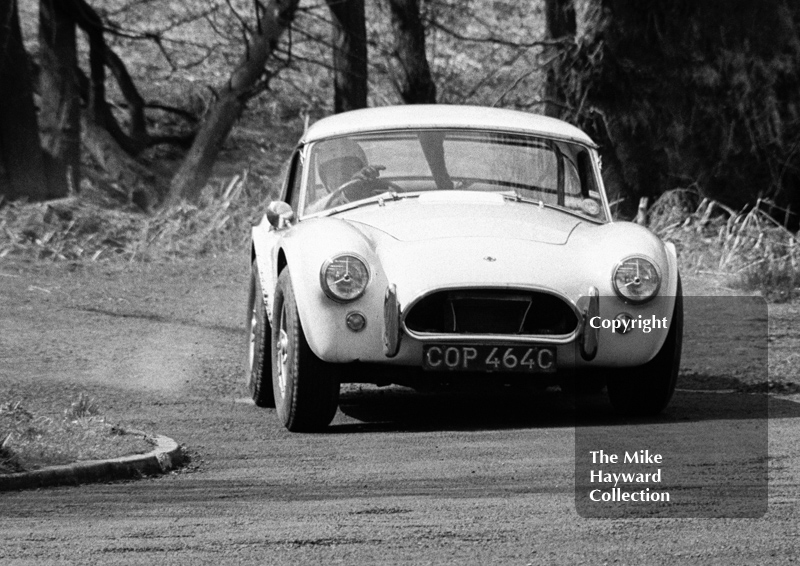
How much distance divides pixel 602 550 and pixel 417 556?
1.80 feet

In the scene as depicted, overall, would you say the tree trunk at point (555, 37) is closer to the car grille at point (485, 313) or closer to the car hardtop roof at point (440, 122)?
the car hardtop roof at point (440, 122)

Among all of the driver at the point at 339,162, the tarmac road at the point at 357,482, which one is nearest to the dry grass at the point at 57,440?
the tarmac road at the point at 357,482

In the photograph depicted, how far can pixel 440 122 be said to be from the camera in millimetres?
8711

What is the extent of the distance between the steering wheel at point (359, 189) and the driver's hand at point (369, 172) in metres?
0.02

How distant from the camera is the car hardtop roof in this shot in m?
8.73

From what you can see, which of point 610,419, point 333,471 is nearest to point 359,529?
point 333,471

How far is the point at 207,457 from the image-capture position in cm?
670

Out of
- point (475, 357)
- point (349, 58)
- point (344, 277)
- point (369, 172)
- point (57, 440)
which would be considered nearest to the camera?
point (57, 440)

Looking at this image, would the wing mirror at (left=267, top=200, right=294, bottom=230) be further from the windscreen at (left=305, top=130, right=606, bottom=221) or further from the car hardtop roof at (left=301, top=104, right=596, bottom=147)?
the car hardtop roof at (left=301, top=104, right=596, bottom=147)

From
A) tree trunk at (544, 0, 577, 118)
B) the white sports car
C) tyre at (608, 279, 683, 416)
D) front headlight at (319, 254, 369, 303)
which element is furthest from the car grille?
tree trunk at (544, 0, 577, 118)

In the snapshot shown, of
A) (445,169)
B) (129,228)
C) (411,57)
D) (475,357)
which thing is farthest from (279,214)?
(411,57)

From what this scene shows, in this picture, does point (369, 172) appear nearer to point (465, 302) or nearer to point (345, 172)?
point (345, 172)

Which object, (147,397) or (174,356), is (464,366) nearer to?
(147,397)

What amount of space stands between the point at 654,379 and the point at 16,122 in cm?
1225
